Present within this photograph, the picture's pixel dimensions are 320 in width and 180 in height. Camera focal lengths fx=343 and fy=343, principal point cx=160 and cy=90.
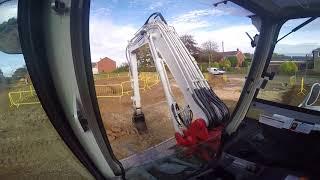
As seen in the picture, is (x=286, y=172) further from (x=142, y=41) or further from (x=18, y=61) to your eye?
(x=142, y=41)

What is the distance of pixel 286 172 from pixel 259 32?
4.43 ft

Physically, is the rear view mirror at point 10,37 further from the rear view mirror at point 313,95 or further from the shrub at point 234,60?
the shrub at point 234,60

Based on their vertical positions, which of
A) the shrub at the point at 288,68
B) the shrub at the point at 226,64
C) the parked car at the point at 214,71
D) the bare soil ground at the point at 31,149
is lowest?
the bare soil ground at the point at 31,149

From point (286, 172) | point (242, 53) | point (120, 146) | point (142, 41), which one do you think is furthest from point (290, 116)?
point (120, 146)

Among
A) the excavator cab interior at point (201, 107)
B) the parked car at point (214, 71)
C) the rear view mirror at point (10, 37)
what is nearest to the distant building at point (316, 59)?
the excavator cab interior at point (201, 107)

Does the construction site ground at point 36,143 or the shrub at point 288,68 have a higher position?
the shrub at point 288,68

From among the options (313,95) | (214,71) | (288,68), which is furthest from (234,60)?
(214,71)

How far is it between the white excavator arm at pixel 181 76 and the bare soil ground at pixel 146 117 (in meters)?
0.19

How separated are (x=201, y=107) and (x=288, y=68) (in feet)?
4.83

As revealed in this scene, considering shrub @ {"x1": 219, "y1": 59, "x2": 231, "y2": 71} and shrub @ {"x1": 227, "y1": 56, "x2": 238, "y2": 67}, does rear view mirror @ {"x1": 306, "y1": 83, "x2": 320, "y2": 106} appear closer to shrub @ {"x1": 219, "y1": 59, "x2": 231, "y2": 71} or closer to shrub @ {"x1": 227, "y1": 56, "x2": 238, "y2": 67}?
shrub @ {"x1": 227, "y1": 56, "x2": 238, "y2": 67}

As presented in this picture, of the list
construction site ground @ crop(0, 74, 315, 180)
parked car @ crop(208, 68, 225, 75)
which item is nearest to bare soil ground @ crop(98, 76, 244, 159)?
parked car @ crop(208, 68, 225, 75)

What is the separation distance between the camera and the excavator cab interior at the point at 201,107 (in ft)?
5.15

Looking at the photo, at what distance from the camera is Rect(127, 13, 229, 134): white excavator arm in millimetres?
4305

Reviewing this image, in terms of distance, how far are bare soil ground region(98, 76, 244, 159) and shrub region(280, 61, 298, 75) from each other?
1.51 ft
